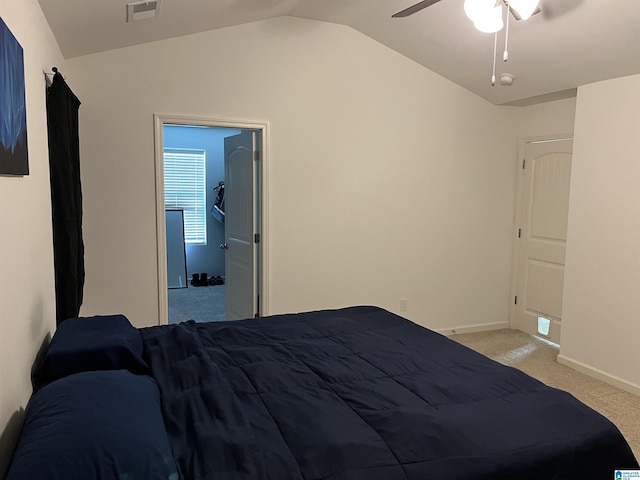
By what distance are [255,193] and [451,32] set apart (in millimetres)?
2007

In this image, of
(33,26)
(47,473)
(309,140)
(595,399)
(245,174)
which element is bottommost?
(595,399)

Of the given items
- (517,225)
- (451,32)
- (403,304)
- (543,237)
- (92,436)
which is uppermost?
(451,32)

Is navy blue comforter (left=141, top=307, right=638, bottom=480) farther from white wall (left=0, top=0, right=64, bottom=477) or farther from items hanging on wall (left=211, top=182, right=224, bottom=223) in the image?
items hanging on wall (left=211, top=182, right=224, bottom=223)

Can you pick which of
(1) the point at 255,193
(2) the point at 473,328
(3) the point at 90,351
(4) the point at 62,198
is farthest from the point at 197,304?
(3) the point at 90,351

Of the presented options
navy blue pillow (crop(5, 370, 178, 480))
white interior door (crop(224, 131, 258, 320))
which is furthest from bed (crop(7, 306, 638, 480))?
white interior door (crop(224, 131, 258, 320))

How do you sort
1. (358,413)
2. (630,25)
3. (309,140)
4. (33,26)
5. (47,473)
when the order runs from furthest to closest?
(309,140) → (630,25) → (33,26) → (358,413) → (47,473)

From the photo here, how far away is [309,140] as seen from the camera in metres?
4.07

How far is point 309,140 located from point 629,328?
288 cm

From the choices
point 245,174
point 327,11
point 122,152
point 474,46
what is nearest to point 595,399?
point 474,46

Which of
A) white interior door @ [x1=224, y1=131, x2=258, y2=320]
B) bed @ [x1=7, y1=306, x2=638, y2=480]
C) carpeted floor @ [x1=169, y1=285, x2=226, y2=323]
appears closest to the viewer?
bed @ [x1=7, y1=306, x2=638, y2=480]

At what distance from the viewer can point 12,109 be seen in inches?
62.6

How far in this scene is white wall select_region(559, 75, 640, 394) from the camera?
3.48 m

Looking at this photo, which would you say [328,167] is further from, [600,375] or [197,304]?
[197,304]

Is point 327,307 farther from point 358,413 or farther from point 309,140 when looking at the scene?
point 358,413
